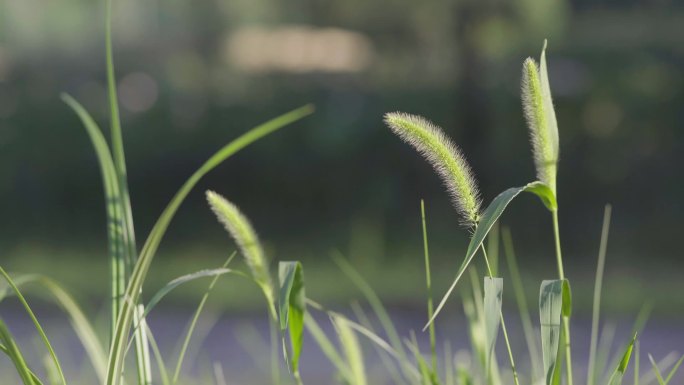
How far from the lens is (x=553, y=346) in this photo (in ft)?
1.57

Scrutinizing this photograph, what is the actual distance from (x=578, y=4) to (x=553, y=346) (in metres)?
4.20

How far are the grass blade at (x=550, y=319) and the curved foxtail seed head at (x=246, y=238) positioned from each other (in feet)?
0.54

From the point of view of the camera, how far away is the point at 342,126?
4.61m

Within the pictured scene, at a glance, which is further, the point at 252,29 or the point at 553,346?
the point at 252,29

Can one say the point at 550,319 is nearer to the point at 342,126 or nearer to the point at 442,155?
the point at 442,155

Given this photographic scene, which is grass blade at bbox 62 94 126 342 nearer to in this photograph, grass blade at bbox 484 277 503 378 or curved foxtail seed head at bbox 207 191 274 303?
curved foxtail seed head at bbox 207 191 274 303

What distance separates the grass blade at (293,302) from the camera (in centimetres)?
49

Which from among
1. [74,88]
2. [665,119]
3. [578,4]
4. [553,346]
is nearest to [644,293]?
[665,119]

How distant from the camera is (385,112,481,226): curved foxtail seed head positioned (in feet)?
1.63

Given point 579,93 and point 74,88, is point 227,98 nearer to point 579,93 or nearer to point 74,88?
point 74,88

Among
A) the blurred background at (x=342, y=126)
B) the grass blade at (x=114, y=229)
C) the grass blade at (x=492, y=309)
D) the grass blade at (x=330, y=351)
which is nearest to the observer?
the grass blade at (x=492, y=309)

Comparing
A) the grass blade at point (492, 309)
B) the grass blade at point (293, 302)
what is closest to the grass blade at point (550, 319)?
the grass blade at point (492, 309)

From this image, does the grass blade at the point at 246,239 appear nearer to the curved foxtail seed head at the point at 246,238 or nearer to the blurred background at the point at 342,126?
the curved foxtail seed head at the point at 246,238

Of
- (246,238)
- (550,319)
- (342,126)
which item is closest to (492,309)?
(550,319)
